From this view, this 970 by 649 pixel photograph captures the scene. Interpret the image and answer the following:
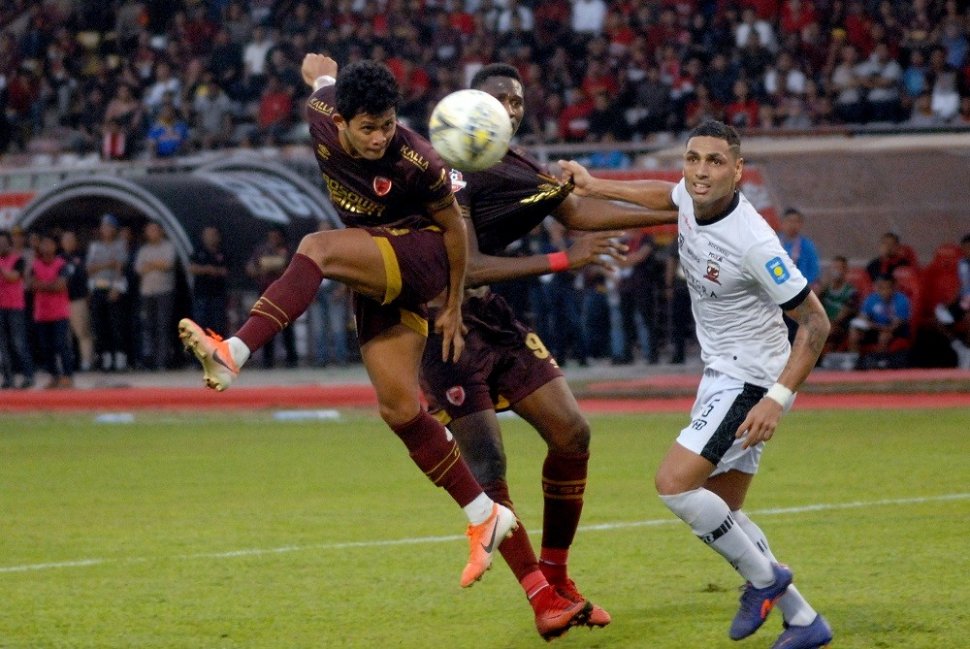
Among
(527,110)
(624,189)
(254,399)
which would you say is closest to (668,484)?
(624,189)

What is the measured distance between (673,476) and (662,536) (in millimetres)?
2982

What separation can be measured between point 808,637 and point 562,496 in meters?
1.50

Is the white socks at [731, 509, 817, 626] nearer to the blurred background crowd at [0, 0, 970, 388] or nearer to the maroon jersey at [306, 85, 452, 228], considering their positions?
the maroon jersey at [306, 85, 452, 228]

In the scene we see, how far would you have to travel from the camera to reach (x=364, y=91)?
6508 mm

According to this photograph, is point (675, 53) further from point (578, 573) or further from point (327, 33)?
point (578, 573)

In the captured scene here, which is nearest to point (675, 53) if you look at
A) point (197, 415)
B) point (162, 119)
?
point (162, 119)

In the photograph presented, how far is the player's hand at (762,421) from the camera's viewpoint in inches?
247

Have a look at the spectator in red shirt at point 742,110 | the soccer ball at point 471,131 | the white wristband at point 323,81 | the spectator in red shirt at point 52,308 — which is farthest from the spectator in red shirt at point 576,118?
the soccer ball at point 471,131

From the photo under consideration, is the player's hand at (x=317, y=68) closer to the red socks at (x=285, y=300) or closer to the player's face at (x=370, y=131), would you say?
the player's face at (x=370, y=131)

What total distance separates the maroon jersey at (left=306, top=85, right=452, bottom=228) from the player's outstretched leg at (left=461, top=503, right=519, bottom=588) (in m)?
1.26

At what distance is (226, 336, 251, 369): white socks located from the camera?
629cm

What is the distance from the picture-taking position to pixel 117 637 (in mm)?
6848

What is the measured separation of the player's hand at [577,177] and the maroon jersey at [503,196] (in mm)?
52

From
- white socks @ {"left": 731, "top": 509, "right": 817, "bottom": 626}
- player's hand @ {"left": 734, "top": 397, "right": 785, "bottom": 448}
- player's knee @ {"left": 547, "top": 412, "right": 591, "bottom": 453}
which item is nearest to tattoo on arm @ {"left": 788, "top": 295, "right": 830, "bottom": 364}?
player's hand @ {"left": 734, "top": 397, "right": 785, "bottom": 448}
